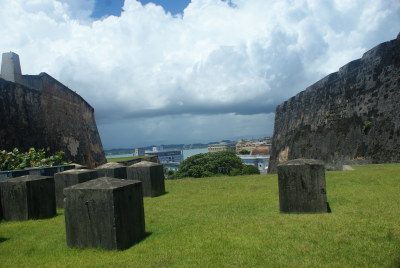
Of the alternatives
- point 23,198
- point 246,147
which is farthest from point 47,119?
point 246,147

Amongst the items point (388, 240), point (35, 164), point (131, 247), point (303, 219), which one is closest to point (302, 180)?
point (303, 219)

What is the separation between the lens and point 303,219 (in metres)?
5.43

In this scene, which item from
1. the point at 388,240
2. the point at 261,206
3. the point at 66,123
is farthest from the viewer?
the point at 66,123

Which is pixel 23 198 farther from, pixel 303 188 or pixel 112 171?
pixel 303 188

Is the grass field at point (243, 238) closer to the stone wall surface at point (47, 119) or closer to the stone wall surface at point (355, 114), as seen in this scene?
the stone wall surface at point (355, 114)

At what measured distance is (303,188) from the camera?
236 inches

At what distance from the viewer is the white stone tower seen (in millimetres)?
16781

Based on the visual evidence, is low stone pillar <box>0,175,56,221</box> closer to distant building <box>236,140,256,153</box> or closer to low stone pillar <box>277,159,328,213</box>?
low stone pillar <box>277,159,328,213</box>

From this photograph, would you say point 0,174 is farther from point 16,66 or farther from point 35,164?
point 16,66

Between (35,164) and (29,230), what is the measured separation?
652cm

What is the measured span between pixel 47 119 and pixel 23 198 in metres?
12.5

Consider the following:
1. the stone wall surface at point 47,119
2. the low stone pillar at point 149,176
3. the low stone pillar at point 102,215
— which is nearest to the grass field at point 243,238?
the low stone pillar at point 102,215

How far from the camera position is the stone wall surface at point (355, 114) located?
13695 mm

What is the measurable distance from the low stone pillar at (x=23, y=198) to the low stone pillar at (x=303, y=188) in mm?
4647
